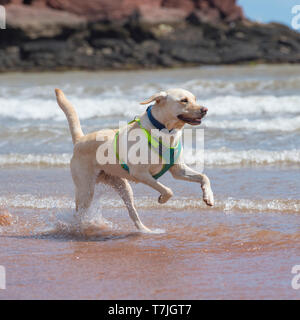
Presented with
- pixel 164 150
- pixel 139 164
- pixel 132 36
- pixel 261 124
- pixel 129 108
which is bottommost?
pixel 139 164

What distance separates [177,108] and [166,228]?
114 cm

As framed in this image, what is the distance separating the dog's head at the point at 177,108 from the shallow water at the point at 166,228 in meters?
0.97

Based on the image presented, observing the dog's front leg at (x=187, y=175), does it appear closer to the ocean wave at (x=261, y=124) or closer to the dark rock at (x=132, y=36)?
the ocean wave at (x=261, y=124)

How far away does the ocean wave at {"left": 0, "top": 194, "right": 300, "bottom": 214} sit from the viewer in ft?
19.4

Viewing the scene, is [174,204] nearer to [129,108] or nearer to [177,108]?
[177,108]

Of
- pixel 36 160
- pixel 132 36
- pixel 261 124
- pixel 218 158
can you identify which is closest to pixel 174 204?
pixel 218 158

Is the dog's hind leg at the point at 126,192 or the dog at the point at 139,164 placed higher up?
the dog at the point at 139,164

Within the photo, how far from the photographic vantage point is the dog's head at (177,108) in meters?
5.02

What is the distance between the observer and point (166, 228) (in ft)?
18.1

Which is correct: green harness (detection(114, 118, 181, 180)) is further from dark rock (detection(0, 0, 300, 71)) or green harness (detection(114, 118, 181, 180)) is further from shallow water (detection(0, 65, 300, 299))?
dark rock (detection(0, 0, 300, 71))

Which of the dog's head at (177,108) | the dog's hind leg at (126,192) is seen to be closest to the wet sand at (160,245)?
the dog's hind leg at (126,192)

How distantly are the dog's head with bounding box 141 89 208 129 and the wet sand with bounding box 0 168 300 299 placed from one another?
97 cm

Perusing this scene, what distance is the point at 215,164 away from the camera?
8.12 m
